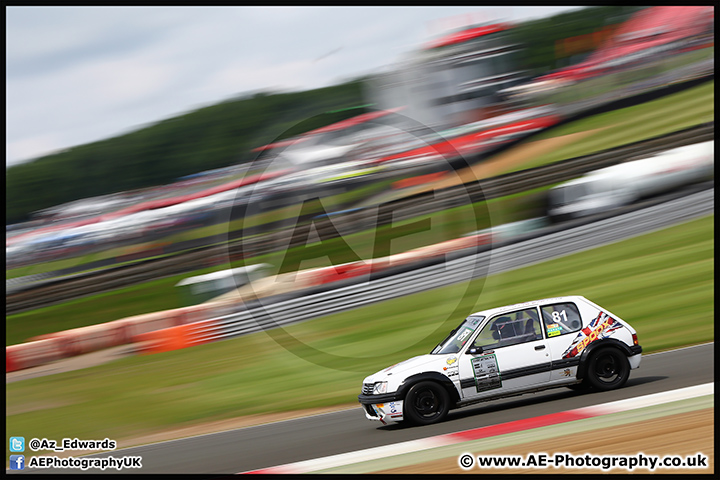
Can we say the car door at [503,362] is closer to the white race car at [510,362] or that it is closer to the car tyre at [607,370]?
the white race car at [510,362]

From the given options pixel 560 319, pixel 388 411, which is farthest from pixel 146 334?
pixel 560 319

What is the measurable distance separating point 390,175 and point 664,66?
14171 mm

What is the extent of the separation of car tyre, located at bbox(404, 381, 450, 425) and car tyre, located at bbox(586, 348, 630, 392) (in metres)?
1.75

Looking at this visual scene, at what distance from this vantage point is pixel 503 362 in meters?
6.82

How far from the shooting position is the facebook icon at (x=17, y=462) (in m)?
7.73

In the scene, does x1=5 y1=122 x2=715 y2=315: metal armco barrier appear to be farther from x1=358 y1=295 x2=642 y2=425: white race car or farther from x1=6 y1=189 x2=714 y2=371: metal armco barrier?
x1=358 y1=295 x2=642 y2=425: white race car

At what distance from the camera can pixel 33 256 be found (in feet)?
57.0

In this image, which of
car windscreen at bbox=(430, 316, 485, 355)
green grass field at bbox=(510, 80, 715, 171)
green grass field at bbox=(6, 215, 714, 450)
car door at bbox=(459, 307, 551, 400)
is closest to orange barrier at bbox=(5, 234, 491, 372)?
green grass field at bbox=(6, 215, 714, 450)

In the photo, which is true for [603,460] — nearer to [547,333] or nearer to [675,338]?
[547,333]

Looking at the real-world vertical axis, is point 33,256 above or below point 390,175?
below

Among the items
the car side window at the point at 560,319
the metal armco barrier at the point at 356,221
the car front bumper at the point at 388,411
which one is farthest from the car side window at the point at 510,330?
the metal armco barrier at the point at 356,221

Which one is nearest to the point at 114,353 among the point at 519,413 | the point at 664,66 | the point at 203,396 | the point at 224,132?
the point at 203,396

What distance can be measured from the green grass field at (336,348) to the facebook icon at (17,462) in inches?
66.4

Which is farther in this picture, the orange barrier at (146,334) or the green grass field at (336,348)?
the orange barrier at (146,334)
